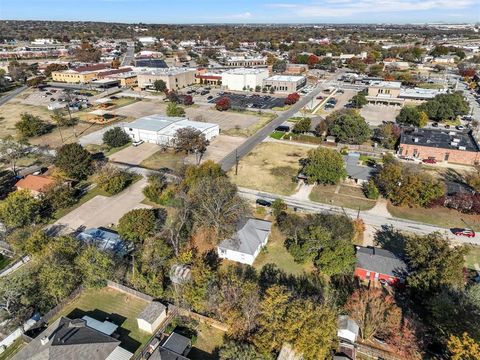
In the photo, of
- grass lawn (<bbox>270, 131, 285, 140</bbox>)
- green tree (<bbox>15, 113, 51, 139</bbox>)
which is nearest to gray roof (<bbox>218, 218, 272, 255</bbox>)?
grass lawn (<bbox>270, 131, 285, 140</bbox>)

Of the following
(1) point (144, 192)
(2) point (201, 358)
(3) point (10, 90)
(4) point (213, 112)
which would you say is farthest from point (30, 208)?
(3) point (10, 90)

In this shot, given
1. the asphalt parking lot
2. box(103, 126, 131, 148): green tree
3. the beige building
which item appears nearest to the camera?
box(103, 126, 131, 148): green tree

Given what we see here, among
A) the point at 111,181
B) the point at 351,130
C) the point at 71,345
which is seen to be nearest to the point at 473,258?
the point at 351,130

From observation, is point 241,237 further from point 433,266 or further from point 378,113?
point 378,113

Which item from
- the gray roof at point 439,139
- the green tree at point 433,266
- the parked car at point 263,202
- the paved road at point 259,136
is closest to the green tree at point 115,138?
the paved road at point 259,136

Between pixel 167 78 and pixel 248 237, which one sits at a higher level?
pixel 167 78

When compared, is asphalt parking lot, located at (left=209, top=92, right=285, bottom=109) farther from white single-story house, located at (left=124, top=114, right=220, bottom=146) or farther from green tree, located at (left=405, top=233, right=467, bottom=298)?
green tree, located at (left=405, top=233, right=467, bottom=298)
